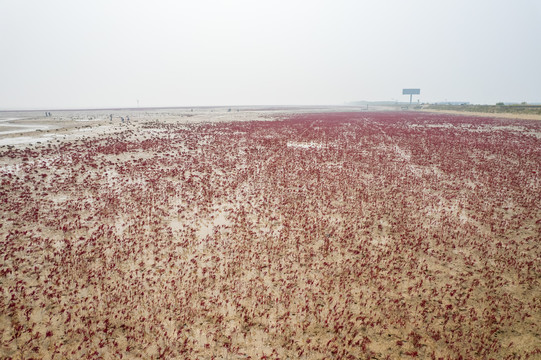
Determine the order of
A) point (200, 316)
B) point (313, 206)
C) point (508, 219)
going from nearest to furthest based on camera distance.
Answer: point (200, 316)
point (508, 219)
point (313, 206)

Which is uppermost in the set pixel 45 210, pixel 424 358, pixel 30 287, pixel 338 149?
pixel 338 149

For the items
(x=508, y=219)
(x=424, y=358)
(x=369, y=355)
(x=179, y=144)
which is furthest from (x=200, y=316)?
(x=179, y=144)

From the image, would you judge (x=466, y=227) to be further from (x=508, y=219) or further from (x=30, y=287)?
(x=30, y=287)

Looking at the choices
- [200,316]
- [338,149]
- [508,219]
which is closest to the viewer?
[200,316]

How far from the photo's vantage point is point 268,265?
350 inches

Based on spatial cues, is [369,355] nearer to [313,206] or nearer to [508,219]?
[313,206]

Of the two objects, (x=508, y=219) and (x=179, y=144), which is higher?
(x=179, y=144)

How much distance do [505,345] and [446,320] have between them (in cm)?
113

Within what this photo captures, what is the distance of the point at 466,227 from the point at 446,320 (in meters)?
6.44

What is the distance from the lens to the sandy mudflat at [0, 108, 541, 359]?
6.15 m

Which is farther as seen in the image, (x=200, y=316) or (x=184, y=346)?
(x=200, y=316)

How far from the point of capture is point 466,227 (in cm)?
1166

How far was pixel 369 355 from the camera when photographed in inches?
230

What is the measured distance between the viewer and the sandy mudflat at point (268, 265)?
6.15m
